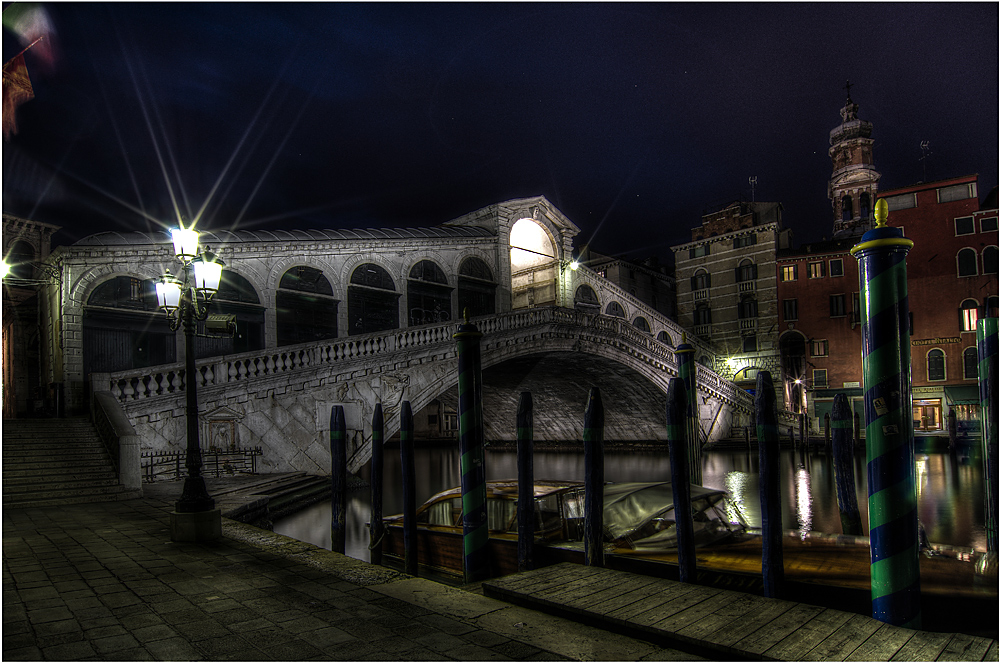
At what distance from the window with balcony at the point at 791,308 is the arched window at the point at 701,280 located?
12.2 ft

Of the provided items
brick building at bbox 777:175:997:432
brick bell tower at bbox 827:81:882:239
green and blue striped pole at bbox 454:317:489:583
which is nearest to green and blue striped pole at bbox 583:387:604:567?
green and blue striped pole at bbox 454:317:489:583

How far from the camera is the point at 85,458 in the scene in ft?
29.5

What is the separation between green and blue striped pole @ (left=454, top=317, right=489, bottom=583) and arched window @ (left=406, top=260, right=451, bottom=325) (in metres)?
11.8

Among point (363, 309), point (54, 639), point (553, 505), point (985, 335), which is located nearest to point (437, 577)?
point (553, 505)

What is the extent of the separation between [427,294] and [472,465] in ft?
42.6

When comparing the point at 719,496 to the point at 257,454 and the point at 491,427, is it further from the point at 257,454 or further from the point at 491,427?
the point at 491,427

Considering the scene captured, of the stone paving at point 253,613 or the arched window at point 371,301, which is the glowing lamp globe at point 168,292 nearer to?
the stone paving at point 253,613

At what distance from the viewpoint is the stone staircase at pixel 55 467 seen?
7.94 meters

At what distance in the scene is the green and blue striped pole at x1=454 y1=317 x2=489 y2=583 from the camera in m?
5.43

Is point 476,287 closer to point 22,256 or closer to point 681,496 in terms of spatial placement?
point 22,256

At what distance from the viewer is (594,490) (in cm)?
485

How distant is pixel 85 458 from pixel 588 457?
8073 mm

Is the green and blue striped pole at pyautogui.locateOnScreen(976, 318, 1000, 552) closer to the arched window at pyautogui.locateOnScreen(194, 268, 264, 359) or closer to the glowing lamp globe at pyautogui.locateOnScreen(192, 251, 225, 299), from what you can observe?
the glowing lamp globe at pyautogui.locateOnScreen(192, 251, 225, 299)

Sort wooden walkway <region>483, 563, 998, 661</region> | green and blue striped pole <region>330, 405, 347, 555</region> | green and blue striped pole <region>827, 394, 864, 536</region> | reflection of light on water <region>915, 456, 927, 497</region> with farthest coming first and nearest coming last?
1. reflection of light on water <region>915, 456, 927, 497</region>
2. green and blue striped pole <region>330, 405, 347, 555</region>
3. green and blue striped pole <region>827, 394, 864, 536</region>
4. wooden walkway <region>483, 563, 998, 661</region>
